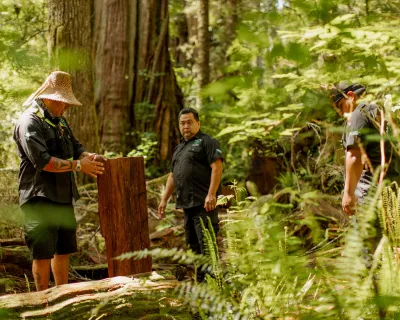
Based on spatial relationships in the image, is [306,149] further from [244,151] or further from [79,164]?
[79,164]

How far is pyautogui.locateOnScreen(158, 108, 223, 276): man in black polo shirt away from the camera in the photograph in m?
5.84

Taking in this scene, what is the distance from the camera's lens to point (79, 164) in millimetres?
4559

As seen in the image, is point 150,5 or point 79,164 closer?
point 79,164

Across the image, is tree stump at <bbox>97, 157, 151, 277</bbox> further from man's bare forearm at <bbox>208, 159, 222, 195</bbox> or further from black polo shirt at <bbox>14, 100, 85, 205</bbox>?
man's bare forearm at <bbox>208, 159, 222, 195</bbox>

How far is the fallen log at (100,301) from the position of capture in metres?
3.48

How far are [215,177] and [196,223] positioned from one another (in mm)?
615

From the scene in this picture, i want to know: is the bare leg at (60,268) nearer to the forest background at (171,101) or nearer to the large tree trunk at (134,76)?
the forest background at (171,101)

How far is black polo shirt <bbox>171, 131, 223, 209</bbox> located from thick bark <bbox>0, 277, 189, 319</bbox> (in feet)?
6.74

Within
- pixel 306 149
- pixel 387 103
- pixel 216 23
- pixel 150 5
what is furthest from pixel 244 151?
pixel 387 103

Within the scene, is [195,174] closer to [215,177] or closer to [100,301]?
[215,177]

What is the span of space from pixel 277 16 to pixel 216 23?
55.9ft

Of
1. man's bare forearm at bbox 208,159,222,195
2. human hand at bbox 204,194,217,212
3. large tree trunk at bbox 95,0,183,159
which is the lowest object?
human hand at bbox 204,194,217,212

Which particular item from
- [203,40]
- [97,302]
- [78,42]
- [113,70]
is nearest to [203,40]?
[203,40]

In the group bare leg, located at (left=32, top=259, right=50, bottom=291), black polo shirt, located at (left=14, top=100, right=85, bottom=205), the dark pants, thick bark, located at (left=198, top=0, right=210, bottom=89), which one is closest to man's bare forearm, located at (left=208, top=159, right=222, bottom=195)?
the dark pants
